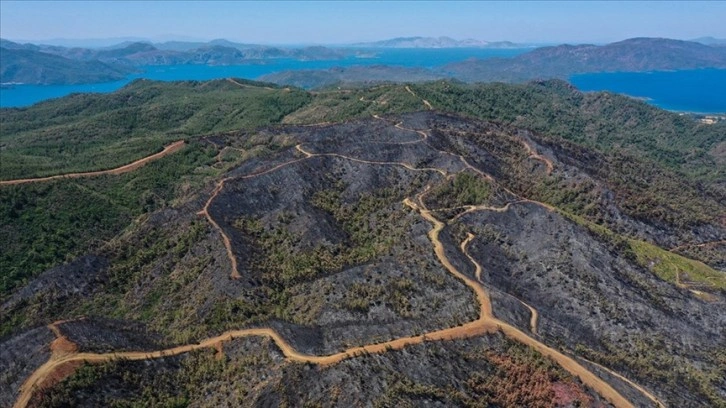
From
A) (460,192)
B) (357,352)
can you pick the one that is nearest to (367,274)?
(357,352)

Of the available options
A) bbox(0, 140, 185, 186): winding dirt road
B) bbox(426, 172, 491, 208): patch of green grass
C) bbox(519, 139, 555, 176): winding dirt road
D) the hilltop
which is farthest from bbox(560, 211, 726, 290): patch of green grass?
bbox(0, 140, 185, 186): winding dirt road

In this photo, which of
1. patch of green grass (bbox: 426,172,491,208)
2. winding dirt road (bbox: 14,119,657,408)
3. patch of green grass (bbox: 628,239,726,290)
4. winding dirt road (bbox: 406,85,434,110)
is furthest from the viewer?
winding dirt road (bbox: 406,85,434,110)

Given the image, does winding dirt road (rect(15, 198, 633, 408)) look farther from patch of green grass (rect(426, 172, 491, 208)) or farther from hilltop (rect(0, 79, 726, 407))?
patch of green grass (rect(426, 172, 491, 208))

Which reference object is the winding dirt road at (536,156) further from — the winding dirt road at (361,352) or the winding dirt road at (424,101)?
the winding dirt road at (424,101)

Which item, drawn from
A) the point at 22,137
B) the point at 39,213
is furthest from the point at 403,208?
the point at 22,137

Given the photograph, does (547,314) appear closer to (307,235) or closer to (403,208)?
(403,208)

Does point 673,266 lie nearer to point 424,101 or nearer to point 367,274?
point 367,274

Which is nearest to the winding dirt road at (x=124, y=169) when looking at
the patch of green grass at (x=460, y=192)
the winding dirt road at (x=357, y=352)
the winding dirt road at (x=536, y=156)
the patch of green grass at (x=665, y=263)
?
the winding dirt road at (x=357, y=352)

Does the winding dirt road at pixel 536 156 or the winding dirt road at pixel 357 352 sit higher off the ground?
the winding dirt road at pixel 536 156
